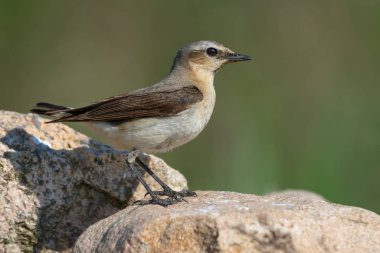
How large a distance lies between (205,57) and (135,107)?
141cm

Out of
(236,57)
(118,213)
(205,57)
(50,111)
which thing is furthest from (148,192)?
(236,57)

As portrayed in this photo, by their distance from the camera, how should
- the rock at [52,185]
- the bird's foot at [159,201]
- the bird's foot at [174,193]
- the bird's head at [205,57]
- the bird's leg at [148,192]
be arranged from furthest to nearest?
the bird's head at [205,57]
the bird's foot at [174,193]
the rock at [52,185]
the bird's leg at [148,192]
the bird's foot at [159,201]

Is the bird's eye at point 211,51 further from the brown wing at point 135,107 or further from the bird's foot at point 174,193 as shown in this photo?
the bird's foot at point 174,193

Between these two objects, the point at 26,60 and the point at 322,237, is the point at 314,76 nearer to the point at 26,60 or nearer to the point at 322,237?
the point at 26,60

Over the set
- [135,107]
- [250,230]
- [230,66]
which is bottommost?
[250,230]

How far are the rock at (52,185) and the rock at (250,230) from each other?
1.46 m

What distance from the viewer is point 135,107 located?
8.59m

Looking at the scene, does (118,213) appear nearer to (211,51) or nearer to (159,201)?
(159,201)

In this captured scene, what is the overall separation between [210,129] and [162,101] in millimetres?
3010

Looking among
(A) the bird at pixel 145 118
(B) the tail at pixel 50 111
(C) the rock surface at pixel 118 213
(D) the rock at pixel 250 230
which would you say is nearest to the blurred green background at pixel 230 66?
(A) the bird at pixel 145 118

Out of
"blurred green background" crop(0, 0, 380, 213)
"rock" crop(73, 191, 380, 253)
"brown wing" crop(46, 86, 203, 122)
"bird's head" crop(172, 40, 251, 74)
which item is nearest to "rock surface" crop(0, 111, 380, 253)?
"rock" crop(73, 191, 380, 253)

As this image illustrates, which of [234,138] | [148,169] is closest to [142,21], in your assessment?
[234,138]

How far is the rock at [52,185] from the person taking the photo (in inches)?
298

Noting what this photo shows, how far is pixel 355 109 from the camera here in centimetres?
1087
